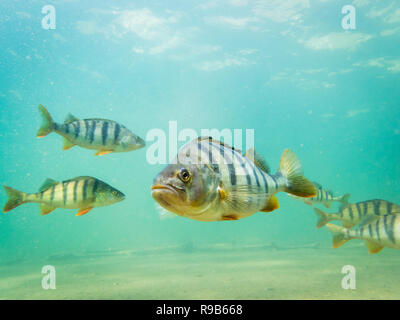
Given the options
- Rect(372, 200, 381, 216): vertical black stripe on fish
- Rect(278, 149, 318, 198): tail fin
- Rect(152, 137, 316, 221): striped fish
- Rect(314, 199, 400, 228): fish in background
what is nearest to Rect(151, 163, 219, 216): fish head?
Rect(152, 137, 316, 221): striped fish

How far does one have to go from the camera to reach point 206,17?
22641 mm

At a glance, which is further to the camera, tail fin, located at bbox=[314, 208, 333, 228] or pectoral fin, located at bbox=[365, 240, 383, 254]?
tail fin, located at bbox=[314, 208, 333, 228]

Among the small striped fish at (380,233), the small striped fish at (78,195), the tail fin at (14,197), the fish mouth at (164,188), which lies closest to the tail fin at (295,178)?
the fish mouth at (164,188)

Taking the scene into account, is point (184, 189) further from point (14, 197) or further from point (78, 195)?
point (14, 197)

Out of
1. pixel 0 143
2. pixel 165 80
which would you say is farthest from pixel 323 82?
pixel 0 143

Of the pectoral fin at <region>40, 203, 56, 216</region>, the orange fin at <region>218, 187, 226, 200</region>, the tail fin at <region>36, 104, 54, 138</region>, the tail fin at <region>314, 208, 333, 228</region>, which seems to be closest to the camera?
the orange fin at <region>218, 187, 226, 200</region>

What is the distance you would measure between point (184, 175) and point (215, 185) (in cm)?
26

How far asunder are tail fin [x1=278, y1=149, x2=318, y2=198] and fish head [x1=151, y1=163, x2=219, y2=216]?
815 millimetres

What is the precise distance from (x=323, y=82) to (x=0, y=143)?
43.0 metres

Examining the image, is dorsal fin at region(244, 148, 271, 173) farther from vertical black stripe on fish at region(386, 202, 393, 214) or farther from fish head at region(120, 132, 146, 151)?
vertical black stripe on fish at region(386, 202, 393, 214)

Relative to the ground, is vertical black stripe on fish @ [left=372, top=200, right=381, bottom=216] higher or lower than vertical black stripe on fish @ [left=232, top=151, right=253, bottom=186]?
lower

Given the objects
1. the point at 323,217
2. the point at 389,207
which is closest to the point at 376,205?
the point at 389,207

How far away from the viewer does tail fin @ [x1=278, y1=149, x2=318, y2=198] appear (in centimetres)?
229
